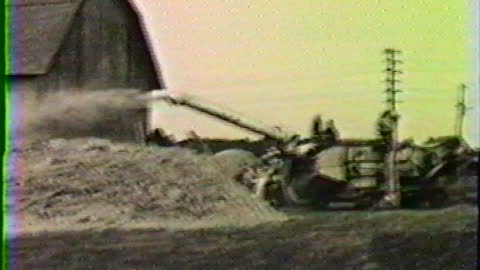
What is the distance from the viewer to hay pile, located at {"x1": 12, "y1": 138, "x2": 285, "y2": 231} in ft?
6.51

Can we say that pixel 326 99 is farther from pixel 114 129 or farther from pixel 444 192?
pixel 114 129

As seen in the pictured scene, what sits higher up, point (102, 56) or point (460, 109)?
point (102, 56)

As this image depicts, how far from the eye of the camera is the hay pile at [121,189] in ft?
6.51

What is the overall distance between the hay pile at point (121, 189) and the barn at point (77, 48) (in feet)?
0.48

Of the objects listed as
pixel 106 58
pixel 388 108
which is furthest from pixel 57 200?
pixel 388 108

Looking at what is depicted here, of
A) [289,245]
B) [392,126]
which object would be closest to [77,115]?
[289,245]

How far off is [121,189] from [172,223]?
167 millimetres

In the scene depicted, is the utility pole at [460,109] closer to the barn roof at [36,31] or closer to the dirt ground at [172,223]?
the dirt ground at [172,223]

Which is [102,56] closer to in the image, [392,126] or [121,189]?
[121,189]

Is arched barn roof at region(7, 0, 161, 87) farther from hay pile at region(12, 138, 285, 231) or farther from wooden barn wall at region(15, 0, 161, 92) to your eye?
hay pile at region(12, 138, 285, 231)

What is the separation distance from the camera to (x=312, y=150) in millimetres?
2039

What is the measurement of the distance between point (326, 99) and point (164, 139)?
18.2 inches

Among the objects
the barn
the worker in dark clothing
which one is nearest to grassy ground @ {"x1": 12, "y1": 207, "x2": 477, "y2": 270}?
the worker in dark clothing

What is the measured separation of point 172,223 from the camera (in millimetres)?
2004
